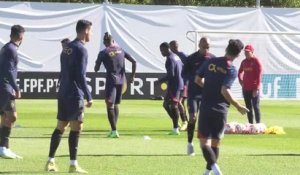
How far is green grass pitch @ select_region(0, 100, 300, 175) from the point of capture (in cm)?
1383

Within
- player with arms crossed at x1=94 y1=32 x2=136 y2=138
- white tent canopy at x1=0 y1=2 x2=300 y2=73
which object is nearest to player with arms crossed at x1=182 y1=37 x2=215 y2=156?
player with arms crossed at x1=94 y1=32 x2=136 y2=138

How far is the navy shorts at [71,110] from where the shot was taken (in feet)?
43.3

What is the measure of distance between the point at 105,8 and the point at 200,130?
27825 mm

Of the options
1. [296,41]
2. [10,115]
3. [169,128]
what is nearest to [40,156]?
[10,115]

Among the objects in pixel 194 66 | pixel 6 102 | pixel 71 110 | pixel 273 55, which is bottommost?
pixel 273 55

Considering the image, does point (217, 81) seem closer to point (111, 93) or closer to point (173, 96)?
point (111, 93)

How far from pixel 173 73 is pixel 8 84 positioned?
632 cm

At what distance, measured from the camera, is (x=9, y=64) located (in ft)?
49.2

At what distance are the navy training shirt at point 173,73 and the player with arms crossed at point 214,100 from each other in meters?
8.17

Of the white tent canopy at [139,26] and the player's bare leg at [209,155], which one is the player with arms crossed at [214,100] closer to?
the player's bare leg at [209,155]

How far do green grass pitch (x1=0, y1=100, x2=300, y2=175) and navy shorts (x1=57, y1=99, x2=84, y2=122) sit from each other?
85 centimetres

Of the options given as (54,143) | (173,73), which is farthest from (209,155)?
(173,73)

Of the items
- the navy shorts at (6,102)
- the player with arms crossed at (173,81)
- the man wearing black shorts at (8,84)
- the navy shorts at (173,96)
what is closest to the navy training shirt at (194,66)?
the man wearing black shorts at (8,84)

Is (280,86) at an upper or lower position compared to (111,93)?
lower
